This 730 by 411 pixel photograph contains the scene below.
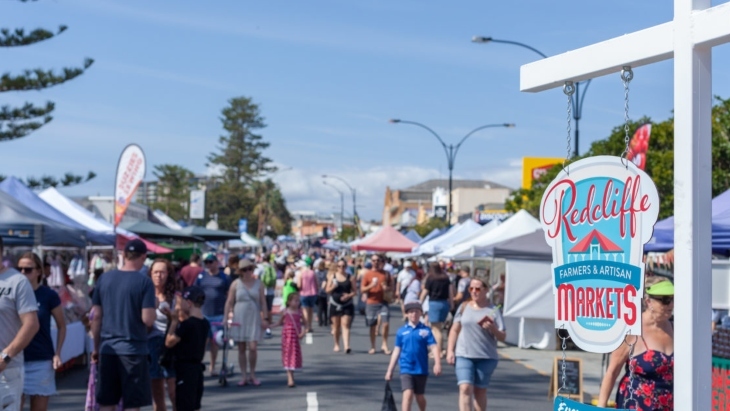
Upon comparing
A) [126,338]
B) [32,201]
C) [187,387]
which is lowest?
[187,387]

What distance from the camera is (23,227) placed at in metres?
14.2

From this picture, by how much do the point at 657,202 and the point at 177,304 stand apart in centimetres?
660

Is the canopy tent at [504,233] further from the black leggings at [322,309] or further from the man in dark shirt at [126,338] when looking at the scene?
the man in dark shirt at [126,338]

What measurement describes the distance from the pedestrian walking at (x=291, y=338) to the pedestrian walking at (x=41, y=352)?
17.1 ft

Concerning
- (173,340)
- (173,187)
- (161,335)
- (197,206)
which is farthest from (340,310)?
(173,187)

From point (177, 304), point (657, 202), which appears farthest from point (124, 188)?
point (657, 202)

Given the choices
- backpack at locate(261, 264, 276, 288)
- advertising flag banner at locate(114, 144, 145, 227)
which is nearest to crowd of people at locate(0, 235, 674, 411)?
advertising flag banner at locate(114, 144, 145, 227)

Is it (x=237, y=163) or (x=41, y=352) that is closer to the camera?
(x=41, y=352)

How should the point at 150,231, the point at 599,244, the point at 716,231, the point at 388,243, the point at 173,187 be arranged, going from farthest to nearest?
1. the point at 173,187
2. the point at 388,243
3. the point at 150,231
4. the point at 716,231
5. the point at 599,244

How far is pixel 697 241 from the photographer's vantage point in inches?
153

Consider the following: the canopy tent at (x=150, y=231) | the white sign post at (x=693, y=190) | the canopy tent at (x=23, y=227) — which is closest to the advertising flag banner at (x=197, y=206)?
the canopy tent at (x=150, y=231)

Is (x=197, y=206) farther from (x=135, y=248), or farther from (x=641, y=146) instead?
(x=135, y=248)

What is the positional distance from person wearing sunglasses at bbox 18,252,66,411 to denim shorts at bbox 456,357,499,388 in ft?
12.4

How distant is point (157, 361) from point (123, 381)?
1.62 meters
